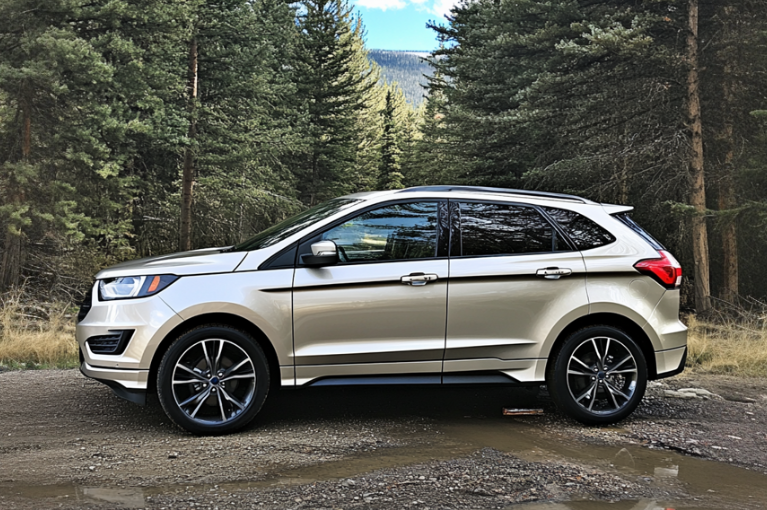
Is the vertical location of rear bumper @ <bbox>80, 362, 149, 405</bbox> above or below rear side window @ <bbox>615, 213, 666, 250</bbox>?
below

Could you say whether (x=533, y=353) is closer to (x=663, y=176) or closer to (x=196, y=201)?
(x=663, y=176)

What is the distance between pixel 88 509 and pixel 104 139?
1867 cm

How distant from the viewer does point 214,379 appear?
4922 mm

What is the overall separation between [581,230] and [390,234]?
160 centimetres

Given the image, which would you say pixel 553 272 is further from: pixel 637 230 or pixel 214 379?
pixel 214 379

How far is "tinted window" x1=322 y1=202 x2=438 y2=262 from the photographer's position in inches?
203

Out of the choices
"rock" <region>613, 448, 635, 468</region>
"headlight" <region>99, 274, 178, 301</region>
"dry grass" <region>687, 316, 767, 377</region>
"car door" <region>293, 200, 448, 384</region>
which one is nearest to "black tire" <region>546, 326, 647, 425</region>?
"rock" <region>613, 448, 635, 468</region>

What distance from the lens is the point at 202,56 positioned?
2681 centimetres

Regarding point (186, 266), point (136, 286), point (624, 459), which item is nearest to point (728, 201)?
point (624, 459)

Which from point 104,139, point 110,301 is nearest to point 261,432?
point 110,301

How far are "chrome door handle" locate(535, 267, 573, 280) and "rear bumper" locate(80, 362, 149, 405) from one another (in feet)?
10.0

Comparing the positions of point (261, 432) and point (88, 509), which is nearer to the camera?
point (88, 509)

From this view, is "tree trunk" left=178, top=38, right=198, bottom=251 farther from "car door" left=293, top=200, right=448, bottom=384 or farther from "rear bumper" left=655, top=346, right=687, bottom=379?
"rear bumper" left=655, top=346, right=687, bottom=379

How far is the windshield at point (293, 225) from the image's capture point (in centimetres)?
528
